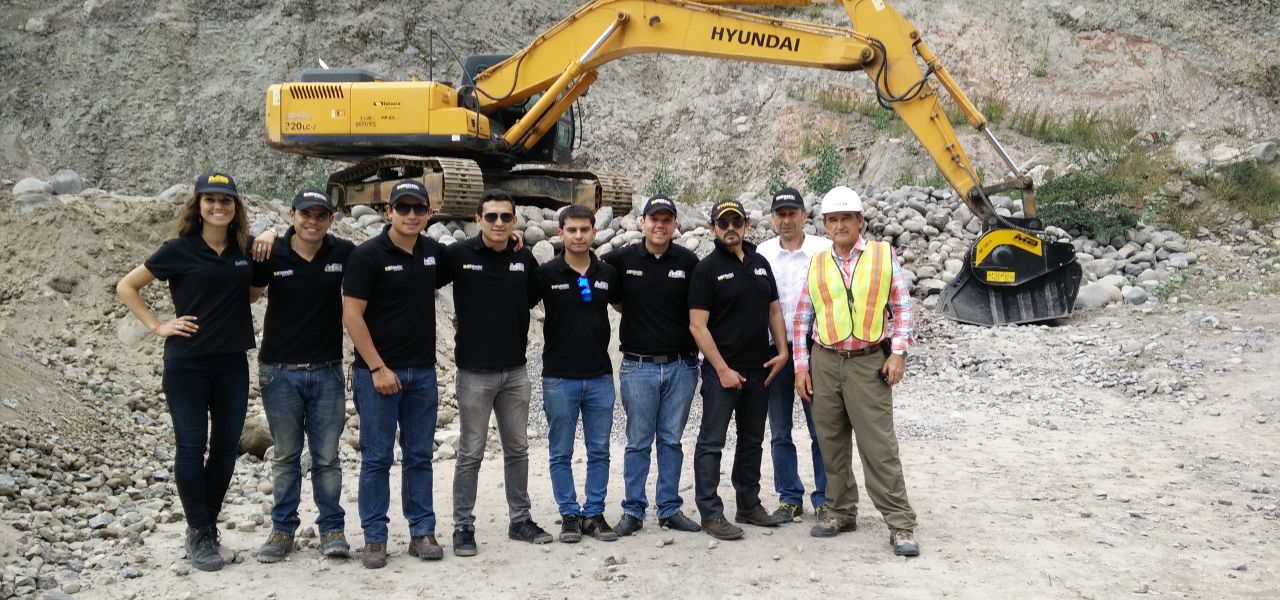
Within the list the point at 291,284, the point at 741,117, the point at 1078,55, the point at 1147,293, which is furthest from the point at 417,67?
the point at 291,284

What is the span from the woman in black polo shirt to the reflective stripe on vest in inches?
102

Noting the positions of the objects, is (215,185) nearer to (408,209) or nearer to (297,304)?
(297,304)

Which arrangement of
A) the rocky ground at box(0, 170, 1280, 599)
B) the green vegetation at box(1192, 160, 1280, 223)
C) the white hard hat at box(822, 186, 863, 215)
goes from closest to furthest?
1. the rocky ground at box(0, 170, 1280, 599)
2. the white hard hat at box(822, 186, 863, 215)
3. the green vegetation at box(1192, 160, 1280, 223)

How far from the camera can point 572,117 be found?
1332 cm

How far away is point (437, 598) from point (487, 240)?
1.60 m

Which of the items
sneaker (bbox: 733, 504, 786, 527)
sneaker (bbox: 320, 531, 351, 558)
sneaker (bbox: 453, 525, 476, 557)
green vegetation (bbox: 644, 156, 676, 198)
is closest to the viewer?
sneaker (bbox: 320, 531, 351, 558)

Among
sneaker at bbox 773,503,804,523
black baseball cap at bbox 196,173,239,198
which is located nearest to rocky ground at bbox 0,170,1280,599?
sneaker at bbox 773,503,804,523

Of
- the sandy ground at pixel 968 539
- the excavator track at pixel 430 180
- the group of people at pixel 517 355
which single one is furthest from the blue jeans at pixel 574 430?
the excavator track at pixel 430 180

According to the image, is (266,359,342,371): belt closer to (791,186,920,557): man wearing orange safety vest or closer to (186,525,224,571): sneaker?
(186,525,224,571): sneaker

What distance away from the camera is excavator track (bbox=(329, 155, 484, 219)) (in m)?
11.2

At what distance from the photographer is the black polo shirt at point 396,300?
4.62 meters

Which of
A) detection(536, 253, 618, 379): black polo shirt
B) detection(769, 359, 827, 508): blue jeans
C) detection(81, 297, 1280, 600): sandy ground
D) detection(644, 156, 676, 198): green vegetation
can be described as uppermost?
detection(644, 156, 676, 198): green vegetation

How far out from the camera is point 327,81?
1241 centimetres

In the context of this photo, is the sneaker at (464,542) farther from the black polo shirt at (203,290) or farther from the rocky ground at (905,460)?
the black polo shirt at (203,290)
